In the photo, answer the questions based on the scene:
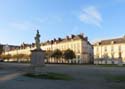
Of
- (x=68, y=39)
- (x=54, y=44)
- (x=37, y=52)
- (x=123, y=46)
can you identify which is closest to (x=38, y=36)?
(x=37, y=52)

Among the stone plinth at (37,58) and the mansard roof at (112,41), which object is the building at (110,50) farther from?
the stone plinth at (37,58)

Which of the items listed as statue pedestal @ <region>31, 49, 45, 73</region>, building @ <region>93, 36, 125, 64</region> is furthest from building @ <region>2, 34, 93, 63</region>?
statue pedestal @ <region>31, 49, 45, 73</region>

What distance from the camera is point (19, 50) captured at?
196m

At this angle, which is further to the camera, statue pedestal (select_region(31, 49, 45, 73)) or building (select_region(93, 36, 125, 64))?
building (select_region(93, 36, 125, 64))

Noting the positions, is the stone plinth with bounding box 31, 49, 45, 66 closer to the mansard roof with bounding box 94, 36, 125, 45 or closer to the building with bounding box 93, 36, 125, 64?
the building with bounding box 93, 36, 125, 64

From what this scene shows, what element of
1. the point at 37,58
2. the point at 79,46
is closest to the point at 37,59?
the point at 37,58

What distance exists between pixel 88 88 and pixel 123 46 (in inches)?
3933

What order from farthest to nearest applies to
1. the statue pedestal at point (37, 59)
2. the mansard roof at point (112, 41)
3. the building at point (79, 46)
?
the building at point (79, 46) → the mansard roof at point (112, 41) → the statue pedestal at point (37, 59)

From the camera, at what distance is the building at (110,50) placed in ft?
369

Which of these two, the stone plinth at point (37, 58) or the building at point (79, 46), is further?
the building at point (79, 46)

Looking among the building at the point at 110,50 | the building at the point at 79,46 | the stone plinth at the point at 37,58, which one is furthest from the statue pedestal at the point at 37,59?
the building at the point at 79,46

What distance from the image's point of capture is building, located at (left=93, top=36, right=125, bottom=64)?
4432 inches

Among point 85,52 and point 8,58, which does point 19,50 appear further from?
point 85,52

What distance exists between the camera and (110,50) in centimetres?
11731
